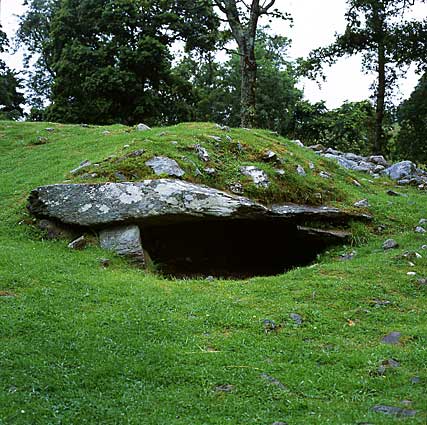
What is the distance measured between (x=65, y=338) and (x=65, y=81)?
24667mm

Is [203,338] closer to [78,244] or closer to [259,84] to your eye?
[78,244]

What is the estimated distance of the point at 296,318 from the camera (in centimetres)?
729

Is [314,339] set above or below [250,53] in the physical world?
below

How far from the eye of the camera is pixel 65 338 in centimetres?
629

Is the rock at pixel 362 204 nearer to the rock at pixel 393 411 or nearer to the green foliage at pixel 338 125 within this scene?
the rock at pixel 393 411

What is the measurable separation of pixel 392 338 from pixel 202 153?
6220 mm

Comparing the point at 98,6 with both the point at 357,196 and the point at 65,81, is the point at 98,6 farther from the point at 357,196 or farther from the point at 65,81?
the point at 357,196

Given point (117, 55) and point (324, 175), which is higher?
point (117, 55)

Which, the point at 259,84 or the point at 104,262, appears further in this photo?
the point at 259,84

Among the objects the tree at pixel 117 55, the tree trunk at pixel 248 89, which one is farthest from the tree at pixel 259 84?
the tree trunk at pixel 248 89

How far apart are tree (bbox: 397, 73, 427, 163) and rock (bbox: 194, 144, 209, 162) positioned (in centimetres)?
1622

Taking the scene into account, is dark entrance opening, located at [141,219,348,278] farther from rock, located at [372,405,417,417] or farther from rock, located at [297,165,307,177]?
rock, located at [372,405,417,417]

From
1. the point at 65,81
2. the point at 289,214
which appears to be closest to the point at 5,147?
the point at 289,214

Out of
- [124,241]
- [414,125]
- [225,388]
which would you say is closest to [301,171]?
[124,241]
